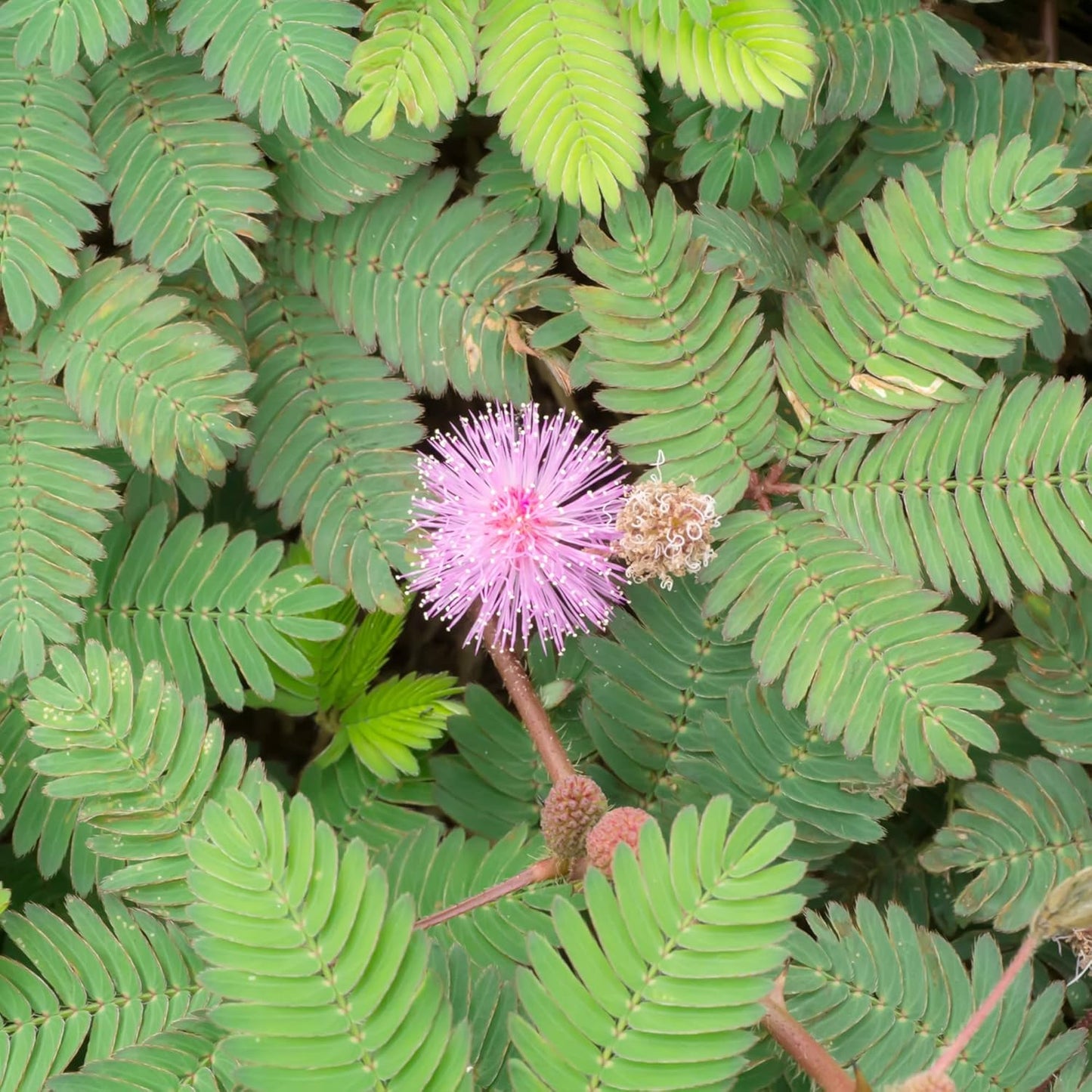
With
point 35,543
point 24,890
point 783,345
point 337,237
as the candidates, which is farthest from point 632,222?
point 24,890

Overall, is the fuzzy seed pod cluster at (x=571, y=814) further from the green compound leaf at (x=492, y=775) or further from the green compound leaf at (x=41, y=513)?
the green compound leaf at (x=41, y=513)

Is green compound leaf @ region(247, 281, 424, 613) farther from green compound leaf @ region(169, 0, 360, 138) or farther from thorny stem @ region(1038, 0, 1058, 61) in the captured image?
thorny stem @ region(1038, 0, 1058, 61)

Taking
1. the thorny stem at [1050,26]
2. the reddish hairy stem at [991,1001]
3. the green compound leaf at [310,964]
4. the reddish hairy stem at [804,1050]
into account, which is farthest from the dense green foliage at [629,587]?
the thorny stem at [1050,26]

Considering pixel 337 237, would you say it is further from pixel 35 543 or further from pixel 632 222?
pixel 35 543

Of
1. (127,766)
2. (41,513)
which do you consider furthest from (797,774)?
(41,513)

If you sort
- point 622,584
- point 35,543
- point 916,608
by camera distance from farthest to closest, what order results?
1. point 622,584
2. point 35,543
3. point 916,608

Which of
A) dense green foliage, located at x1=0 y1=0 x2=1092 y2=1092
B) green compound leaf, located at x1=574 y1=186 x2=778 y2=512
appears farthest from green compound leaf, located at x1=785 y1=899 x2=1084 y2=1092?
green compound leaf, located at x1=574 y1=186 x2=778 y2=512
